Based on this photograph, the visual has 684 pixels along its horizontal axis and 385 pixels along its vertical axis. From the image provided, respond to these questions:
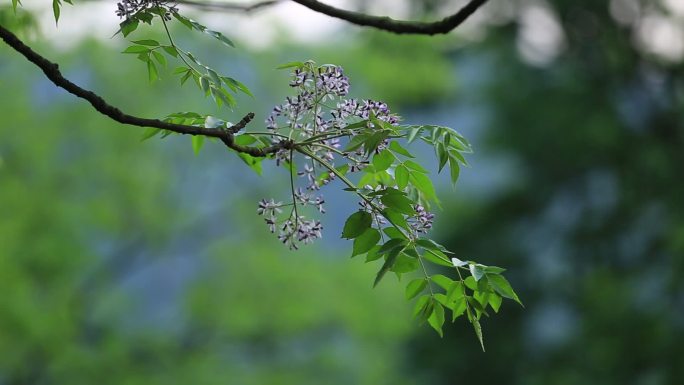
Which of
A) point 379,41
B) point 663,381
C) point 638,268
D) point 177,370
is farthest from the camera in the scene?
point 379,41

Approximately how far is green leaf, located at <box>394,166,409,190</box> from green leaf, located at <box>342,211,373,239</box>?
12 centimetres

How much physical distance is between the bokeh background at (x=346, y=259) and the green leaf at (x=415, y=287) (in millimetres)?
11785

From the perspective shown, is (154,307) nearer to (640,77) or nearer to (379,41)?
(379,41)

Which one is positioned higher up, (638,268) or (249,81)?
(249,81)

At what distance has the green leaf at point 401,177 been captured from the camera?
217cm

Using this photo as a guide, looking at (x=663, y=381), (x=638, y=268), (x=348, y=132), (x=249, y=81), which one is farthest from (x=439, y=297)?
(x=249, y=81)

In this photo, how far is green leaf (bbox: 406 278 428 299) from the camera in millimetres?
2322

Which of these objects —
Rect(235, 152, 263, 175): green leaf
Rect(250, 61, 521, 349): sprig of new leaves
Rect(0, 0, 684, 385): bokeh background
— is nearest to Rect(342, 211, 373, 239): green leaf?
Rect(250, 61, 521, 349): sprig of new leaves

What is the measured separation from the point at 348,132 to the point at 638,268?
13107 millimetres

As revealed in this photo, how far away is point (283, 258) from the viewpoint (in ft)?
53.1

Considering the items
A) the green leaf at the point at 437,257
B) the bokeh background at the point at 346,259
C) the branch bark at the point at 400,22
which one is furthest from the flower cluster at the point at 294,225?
the bokeh background at the point at 346,259

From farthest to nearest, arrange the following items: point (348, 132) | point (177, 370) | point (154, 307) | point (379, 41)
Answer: point (154, 307)
point (379, 41)
point (177, 370)
point (348, 132)

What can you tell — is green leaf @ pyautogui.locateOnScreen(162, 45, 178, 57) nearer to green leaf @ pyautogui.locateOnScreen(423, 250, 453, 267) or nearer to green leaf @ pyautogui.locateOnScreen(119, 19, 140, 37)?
green leaf @ pyautogui.locateOnScreen(119, 19, 140, 37)

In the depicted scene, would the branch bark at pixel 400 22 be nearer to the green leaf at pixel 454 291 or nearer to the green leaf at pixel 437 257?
the green leaf at pixel 437 257
